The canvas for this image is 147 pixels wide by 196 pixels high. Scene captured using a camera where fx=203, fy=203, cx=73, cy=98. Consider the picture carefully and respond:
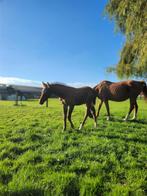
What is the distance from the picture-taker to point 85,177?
3301 millimetres

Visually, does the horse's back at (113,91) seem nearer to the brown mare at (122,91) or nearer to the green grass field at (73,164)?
the brown mare at (122,91)

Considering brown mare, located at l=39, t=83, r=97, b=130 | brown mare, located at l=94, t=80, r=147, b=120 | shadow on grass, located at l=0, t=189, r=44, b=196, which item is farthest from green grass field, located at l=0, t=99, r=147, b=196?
brown mare, located at l=94, t=80, r=147, b=120

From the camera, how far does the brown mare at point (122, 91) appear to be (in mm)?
8734

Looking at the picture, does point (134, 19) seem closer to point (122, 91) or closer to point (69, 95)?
point (69, 95)

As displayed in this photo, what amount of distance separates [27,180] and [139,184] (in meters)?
1.71

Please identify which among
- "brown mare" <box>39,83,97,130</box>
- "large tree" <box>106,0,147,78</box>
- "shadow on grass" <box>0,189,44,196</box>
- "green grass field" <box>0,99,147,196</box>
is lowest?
"shadow on grass" <box>0,189,44,196</box>

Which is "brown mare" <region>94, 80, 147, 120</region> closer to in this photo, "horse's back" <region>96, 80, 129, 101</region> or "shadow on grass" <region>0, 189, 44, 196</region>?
"horse's back" <region>96, 80, 129, 101</region>

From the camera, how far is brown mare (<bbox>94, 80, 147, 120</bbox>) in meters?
8.73

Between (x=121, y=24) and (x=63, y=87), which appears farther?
(x=121, y=24)

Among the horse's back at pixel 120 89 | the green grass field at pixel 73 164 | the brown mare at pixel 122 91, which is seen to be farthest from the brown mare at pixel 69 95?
the horse's back at pixel 120 89

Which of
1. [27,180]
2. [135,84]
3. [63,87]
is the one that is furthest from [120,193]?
[135,84]

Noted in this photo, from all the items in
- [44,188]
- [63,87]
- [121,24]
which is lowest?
[44,188]

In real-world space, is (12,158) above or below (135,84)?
below

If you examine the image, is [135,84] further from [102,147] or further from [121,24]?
[102,147]
